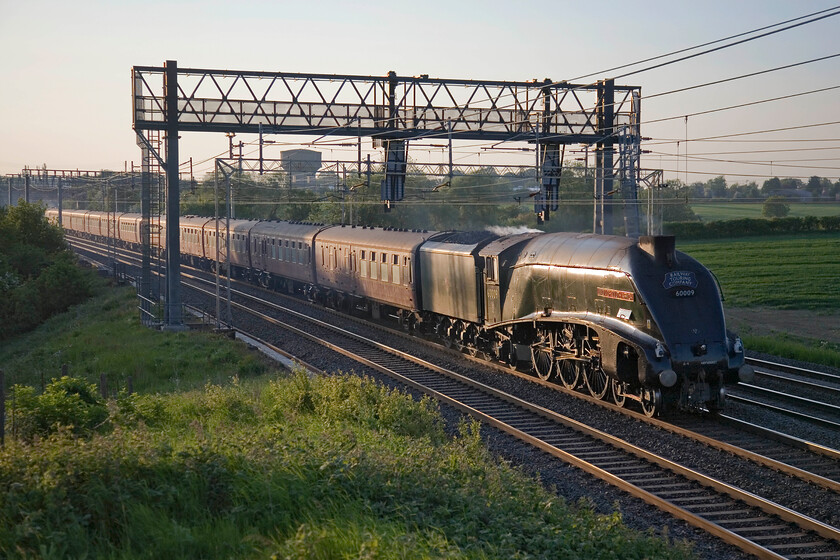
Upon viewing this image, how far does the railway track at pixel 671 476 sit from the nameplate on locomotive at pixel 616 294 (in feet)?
A: 8.57

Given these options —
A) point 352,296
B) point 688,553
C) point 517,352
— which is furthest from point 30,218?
point 688,553

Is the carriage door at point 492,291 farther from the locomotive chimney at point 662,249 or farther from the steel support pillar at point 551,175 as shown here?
the steel support pillar at point 551,175

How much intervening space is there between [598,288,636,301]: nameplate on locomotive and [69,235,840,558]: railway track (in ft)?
8.57

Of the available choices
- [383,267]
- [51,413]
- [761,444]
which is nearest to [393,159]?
[383,267]

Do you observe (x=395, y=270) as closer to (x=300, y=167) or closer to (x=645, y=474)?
(x=645, y=474)

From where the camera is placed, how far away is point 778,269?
48469 millimetres

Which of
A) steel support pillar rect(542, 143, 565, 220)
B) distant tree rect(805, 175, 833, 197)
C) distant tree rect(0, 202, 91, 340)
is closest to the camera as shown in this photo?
steel support pillar rect(542, 143, 565, 220)

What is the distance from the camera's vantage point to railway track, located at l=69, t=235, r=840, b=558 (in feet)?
32.9

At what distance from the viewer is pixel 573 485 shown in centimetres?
1226

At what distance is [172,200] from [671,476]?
20621 millimetres

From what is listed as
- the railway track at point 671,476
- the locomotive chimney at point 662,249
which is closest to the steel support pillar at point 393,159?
the railway track at point 671,476

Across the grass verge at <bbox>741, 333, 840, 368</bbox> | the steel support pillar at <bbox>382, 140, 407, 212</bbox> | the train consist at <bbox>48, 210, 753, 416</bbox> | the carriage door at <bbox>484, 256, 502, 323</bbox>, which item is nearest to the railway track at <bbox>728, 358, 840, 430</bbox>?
the train consist at <bbox>48, 210, 753, 416</bbox>

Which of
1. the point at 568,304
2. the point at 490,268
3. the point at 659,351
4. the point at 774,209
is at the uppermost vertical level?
the point at 774,209

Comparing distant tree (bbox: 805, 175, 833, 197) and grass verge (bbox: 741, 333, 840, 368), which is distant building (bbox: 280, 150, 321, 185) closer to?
grass verge (bbox: 741, 333, 840, 368)
